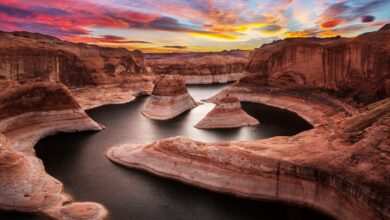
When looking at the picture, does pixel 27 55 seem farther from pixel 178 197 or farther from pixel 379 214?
pixel 379 214

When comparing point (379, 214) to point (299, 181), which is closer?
point (379, 214)

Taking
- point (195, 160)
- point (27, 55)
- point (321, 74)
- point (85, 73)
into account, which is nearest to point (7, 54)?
point (27, 55)

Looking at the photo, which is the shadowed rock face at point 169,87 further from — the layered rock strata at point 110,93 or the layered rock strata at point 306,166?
the layered rock strata at point 306,166

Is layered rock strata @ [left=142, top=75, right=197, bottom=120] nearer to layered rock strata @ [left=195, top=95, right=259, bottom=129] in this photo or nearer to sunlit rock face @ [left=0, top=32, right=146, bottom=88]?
layered rock strata @ [left=195, top=95, right=259, bottom=129]

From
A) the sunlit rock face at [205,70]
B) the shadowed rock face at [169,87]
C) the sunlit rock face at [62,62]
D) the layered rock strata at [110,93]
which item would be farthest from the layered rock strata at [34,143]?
the sunlit rock face at [205,70]

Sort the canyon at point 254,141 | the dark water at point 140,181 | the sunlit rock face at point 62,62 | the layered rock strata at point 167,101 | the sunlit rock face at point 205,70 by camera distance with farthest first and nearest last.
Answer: the sunlit rock face at point 205,70, the sunlit rock face at point 62,62, the layered rock strata at point 167,101, the dark water at point 140,181, the canyon at point 254,141

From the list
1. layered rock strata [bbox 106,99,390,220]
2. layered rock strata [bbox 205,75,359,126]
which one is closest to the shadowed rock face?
layered rock strata [bbox 205,75,359,126]

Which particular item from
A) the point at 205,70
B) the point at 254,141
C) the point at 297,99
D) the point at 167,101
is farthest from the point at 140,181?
the point at 205,70
